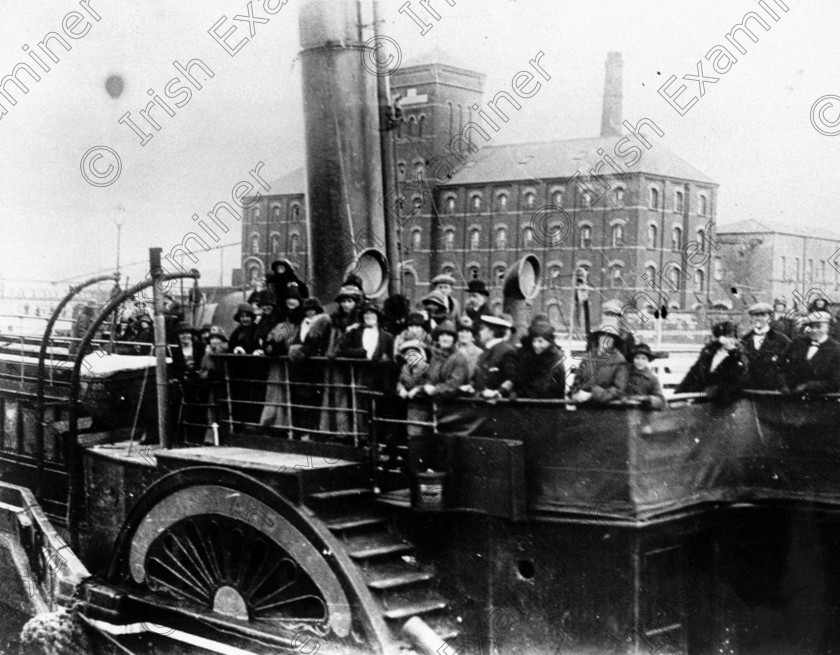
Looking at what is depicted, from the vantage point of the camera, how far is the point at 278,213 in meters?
9.52

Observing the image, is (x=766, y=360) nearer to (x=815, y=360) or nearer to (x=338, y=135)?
(x=815, y=360)

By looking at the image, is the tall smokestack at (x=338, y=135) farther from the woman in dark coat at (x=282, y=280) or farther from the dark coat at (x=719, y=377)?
the dark coat at (x=719, y=377)

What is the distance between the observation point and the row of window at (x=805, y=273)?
14.3 feet

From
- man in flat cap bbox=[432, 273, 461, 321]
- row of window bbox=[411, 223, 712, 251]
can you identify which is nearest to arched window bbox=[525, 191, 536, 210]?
row of window bbox=[411, 223, 712, 251]

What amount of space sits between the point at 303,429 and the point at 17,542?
9.46 ft

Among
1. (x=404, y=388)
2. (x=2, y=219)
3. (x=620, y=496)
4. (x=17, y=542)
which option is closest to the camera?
(x=620, y=496)

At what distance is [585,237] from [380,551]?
3.79 m

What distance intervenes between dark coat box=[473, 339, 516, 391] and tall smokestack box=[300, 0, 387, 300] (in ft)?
5.39

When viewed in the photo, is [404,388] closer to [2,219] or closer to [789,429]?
[789,429]

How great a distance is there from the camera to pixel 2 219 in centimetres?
610

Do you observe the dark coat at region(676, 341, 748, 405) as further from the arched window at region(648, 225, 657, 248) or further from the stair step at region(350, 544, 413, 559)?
the stair step at region(350, 544, 413, 559)

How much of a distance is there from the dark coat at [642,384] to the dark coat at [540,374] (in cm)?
36

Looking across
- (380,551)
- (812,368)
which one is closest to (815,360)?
(812,368)

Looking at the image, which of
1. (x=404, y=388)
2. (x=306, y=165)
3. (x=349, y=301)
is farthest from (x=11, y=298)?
(x=404, y=388)
